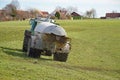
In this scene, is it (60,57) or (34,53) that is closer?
(60,57)

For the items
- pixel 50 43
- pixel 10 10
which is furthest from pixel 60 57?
pixel 10 10

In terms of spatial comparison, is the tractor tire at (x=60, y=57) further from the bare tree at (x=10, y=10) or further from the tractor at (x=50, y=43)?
the bare tree at (x=10, y=10)

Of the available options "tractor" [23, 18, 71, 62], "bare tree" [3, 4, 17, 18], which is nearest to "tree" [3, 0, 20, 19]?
"bare tree" [3, 4, 17, 18]

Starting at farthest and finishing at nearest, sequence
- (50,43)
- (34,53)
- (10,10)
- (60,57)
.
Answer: (10,10) < (34,53) < (60,57) < (50,43)

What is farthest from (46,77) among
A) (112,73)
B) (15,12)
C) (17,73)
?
(15,12)

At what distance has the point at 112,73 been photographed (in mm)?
21312

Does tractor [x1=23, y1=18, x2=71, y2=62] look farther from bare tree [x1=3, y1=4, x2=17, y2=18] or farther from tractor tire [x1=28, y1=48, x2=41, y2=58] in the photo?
bare tree [x1=3, y1=4, x2=17, y2=18]

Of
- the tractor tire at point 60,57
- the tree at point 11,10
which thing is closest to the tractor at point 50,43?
the tractor tire at point 60,57

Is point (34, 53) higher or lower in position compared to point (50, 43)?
lower

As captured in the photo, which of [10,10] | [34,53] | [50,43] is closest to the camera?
[50,43]

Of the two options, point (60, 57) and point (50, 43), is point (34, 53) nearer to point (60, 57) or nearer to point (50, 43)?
point (50, 43)

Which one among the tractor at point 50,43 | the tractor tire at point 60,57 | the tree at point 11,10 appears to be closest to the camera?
the tractor at point 50,43

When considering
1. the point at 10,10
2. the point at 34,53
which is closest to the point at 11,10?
the point at 10,10

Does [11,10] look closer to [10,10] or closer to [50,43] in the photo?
[10,10]
